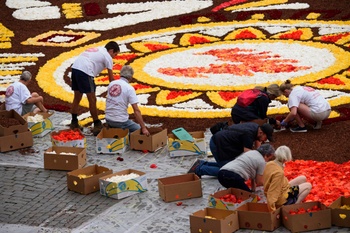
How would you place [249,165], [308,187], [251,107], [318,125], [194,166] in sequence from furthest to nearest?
1. [318,125]
2. [251,107]
3. [194,166]
4. [249,165]
5. [308,187]

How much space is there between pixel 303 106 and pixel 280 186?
4.36 metres

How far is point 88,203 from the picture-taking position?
13.0m

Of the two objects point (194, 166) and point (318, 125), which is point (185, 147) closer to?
point (194, 166)

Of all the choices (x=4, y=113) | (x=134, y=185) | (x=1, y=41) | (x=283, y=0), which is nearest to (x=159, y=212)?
(x=134, y=185)

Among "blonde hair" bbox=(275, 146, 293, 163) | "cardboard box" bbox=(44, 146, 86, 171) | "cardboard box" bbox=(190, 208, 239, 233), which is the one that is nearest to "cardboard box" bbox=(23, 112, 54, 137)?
"cardboard box" bbox=(44, 146, 86, 171)

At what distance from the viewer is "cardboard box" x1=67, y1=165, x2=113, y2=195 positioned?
43.9ft

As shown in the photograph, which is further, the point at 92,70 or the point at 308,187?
the point at 92,70

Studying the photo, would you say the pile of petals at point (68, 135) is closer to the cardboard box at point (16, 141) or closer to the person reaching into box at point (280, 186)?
the cardboard box at point (16, 141)

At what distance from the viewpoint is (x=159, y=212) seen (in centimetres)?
1247

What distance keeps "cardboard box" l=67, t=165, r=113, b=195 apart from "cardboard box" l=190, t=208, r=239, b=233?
7.77ft

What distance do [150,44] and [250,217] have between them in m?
13.0

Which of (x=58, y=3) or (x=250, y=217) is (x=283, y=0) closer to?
(x=58, y=3)

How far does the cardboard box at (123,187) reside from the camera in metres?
13.1

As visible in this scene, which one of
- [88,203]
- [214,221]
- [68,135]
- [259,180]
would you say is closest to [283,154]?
[259,180]
